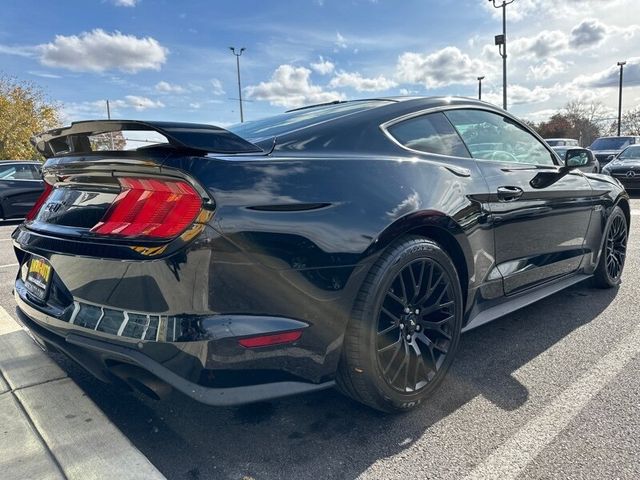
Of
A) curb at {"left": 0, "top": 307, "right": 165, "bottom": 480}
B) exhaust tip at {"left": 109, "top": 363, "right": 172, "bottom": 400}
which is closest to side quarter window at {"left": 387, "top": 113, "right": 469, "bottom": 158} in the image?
exhaust tip at {"left": 109, "top": 363, "right": 172, "bottom": 400}

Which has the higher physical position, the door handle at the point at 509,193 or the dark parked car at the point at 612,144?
the dark parked car at the point at 612,144

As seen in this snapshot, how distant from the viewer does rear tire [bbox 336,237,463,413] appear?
202 cm

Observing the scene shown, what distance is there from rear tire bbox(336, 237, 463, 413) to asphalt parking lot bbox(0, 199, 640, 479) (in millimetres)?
162

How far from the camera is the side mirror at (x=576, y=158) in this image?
11.1ft

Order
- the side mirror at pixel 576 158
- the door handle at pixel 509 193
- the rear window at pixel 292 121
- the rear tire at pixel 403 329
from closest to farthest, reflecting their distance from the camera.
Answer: the rear tire at pixel 403 329 < the rear window at pixel 292 121 < the door handle at pixel 509 193 < the side mirror at pixel 576 158

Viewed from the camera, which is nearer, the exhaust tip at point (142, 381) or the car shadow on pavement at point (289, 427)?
the exhaust tip at point (142, 381)

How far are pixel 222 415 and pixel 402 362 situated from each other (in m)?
0.88

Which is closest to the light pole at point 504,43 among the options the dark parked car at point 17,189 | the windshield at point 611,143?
the windshield at point 611,143

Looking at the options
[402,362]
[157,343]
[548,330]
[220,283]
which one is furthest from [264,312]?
[548,330]

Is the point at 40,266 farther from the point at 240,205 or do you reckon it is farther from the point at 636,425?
the point at 636,425

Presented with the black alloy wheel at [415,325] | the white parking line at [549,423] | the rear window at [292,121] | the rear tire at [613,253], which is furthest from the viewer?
the rear tire at [613,253]

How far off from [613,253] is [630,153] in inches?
418

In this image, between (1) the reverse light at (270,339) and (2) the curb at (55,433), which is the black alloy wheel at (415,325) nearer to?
(1) the reverse light at (270,339)

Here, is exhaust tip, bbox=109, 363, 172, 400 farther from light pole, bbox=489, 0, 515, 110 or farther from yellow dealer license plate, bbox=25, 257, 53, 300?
light pole, bbox=489, 0, 515, 110
